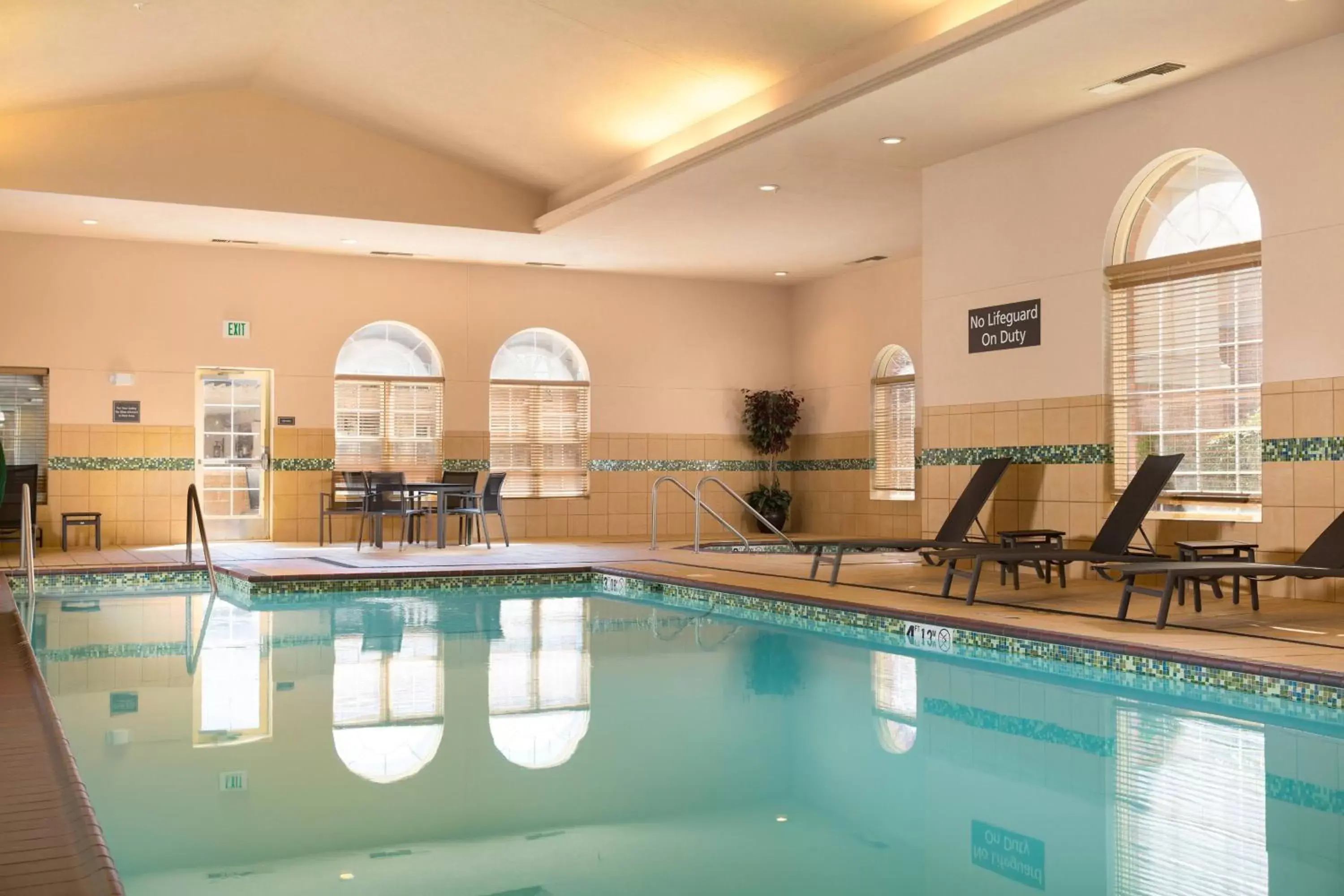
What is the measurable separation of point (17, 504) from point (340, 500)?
3070 mm

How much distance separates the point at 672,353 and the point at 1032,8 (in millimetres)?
8669

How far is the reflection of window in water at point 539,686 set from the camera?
13.8 ft

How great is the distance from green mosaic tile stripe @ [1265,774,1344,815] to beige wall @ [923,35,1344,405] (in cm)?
366

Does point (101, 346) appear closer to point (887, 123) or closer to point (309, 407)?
point (309, 407)

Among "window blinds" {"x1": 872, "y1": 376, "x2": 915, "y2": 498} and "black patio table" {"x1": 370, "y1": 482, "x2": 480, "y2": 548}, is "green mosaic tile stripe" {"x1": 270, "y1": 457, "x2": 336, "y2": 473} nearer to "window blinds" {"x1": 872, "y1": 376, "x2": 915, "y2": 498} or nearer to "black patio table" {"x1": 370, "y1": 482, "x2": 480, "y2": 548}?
"black patio table" {"x1": 370, "y1": 482, "x2": 480, "y2": 548}

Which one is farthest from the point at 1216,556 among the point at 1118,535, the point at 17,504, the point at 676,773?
the point at 17,504

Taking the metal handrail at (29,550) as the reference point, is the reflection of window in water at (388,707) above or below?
below

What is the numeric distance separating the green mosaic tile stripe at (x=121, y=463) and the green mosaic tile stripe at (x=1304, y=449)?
9890 millimetres

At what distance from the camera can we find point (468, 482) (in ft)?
41.9

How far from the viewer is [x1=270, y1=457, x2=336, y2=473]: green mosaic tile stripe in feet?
42.3

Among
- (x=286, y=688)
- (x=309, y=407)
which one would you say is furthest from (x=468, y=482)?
(x=286, y=688)

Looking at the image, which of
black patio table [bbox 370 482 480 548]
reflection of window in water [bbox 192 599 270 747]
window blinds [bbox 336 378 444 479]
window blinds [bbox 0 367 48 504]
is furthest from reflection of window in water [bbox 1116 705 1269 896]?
window blinds [bbox 0 367 48 504]

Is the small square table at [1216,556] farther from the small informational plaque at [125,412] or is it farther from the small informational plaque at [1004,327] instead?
the small informational plaque at [125,412]

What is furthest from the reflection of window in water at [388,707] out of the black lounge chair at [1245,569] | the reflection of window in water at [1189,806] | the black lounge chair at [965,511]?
the black lounge chair at [1245,569]
